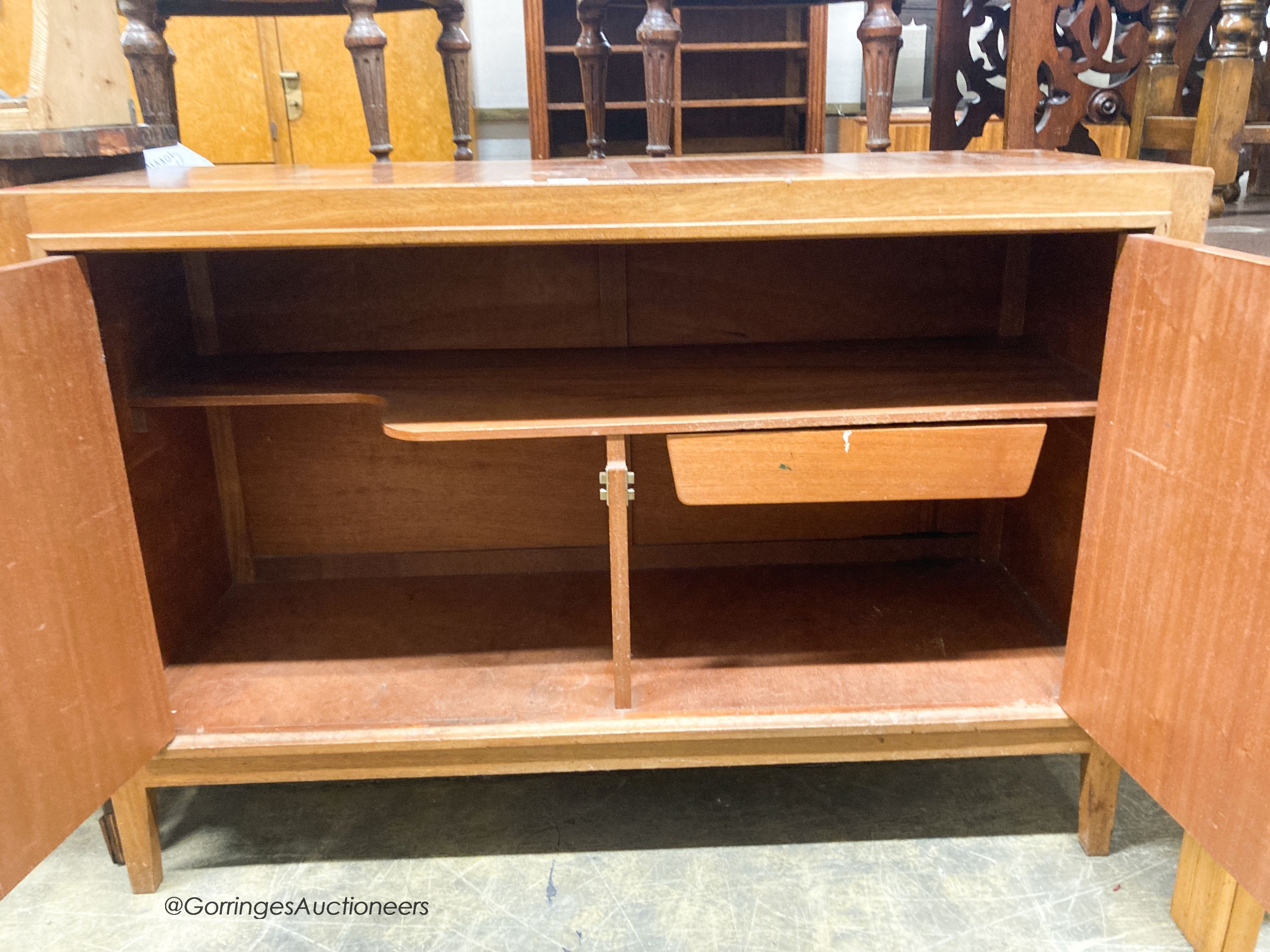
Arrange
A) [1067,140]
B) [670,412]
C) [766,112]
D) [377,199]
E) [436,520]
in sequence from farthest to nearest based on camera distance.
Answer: [766,112], [1067,140], [436,520], [670,412], [377,199]

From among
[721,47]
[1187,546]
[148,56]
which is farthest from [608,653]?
[721,47]

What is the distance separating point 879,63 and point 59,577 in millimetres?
1715

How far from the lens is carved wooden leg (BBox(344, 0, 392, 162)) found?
6.68ft

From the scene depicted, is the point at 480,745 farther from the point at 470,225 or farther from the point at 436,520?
the point at 470,225

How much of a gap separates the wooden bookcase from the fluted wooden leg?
2.00m

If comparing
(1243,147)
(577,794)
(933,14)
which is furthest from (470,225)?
(933,14)

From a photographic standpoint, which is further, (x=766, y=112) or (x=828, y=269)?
(x=766, y=112)

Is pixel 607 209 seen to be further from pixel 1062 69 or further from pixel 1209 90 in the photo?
pixel 1062 69

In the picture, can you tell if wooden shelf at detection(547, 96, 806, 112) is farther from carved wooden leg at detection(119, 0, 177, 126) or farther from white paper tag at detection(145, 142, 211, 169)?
white paper tag at detection(145, 142, 211, 169)

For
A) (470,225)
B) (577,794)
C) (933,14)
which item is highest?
(933,14)

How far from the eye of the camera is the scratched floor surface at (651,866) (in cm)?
120

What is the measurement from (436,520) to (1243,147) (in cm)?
182

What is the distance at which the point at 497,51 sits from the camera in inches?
172

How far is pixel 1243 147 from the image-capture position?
2035mm
